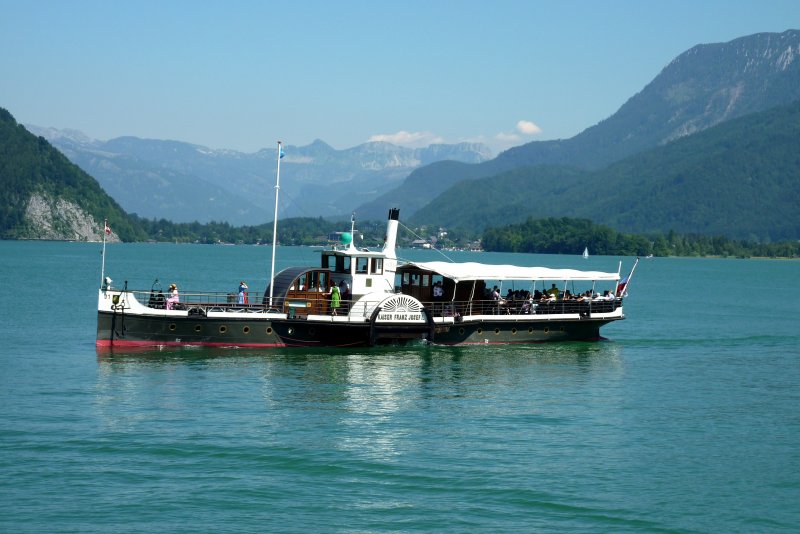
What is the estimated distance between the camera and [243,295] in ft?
154

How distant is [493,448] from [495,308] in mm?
21171

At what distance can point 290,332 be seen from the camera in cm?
4659

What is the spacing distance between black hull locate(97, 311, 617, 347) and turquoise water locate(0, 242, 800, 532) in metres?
0.71

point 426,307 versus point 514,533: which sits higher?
point 426,307

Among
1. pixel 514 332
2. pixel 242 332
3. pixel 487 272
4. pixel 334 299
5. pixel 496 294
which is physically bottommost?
pixel 242 332

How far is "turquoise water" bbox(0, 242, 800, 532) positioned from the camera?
24625 mm

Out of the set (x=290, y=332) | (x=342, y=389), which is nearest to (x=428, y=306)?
(x=290, y=332)

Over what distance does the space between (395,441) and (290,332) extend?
1650 centimetres

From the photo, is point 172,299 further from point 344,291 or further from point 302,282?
point 344,291

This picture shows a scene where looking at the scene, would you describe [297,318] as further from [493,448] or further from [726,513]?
[726,513]

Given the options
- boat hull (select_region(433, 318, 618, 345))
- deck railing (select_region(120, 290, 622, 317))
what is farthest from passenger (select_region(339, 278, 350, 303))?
boat hull (select_region(433, 318, 618, 345))

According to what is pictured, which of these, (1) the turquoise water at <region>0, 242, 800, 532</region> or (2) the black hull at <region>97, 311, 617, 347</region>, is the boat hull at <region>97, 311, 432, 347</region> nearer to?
(2) the black hull at <region>97, 311, 617, 347</region>

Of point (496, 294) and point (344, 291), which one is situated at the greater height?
point (496, 294)

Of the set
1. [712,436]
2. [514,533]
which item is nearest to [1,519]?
[514,533]
